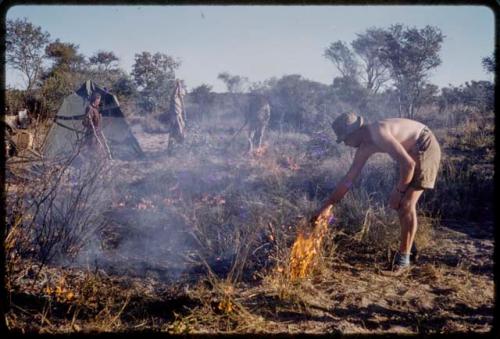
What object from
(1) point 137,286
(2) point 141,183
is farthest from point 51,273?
(2) point 141,183

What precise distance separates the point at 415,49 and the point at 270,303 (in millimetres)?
12035

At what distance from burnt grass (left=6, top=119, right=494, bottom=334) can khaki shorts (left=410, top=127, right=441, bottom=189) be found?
0.82 metres

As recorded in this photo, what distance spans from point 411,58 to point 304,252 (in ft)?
37.1

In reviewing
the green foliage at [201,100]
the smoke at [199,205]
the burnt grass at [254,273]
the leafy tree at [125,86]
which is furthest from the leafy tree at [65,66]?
the burnt grass at [254,273]

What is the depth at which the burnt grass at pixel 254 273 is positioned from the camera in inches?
121

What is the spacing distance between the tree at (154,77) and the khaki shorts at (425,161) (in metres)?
17.5

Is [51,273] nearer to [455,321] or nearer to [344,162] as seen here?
[455,321]

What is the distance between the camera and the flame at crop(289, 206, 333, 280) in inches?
143

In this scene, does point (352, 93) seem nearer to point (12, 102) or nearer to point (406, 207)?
point (12, 102)

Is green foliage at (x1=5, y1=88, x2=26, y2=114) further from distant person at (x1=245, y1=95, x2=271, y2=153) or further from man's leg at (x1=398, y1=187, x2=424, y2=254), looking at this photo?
distant person at (x1=245, y1=95, x2=271, y2=153)

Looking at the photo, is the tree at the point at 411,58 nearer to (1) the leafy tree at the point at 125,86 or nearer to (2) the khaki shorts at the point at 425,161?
(2) the khaki shorts at the point at 425,161

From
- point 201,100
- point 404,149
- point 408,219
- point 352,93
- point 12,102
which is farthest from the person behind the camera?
point 201,100

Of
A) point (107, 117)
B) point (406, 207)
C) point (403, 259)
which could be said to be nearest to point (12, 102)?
point (107, 117)

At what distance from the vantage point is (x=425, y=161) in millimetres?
4051
